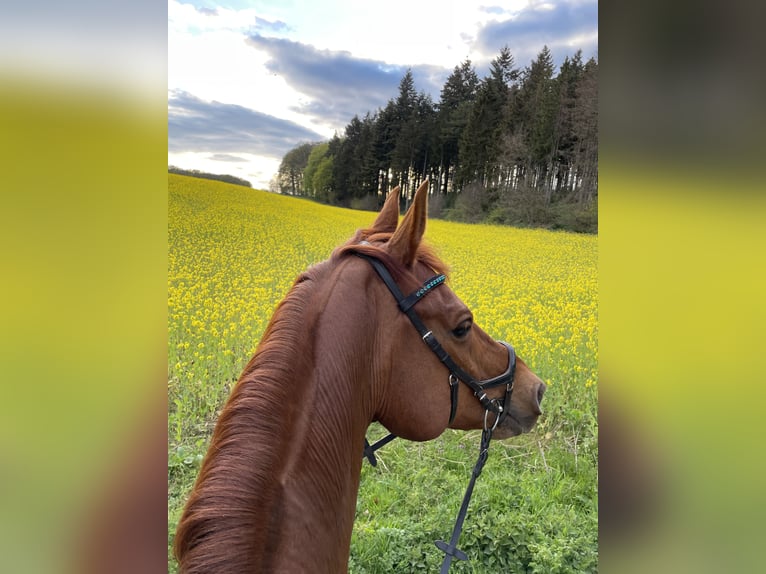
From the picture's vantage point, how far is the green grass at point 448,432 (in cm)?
233

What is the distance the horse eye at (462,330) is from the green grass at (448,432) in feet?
3.13

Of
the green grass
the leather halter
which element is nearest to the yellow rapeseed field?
the green grass

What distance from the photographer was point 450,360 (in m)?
1.37

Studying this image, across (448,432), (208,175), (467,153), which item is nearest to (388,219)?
(208,175)

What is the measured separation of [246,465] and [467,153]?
2262 mm

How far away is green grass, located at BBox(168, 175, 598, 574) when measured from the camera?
2.33 meters

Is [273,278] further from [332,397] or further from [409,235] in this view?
[332,397]

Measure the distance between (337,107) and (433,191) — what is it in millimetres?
752

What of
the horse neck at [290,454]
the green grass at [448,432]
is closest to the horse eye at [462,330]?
the horse neck at [290,454]

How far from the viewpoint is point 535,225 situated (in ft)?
8.59
